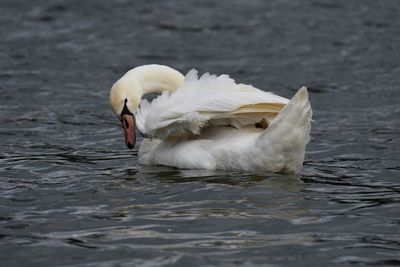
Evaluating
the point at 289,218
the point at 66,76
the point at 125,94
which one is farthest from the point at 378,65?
the point at 289,218

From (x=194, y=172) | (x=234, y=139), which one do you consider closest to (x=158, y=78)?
(x=194, y=172)

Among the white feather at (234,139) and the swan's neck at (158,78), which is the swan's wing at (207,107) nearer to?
the white feather at (234,139)

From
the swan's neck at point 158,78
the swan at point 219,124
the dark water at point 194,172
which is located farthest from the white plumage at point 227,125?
the swan's neck at point 158,78

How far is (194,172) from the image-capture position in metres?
9.57

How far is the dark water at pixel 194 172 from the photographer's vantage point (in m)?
7.40

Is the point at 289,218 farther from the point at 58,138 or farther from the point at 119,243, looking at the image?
the point at 58,138

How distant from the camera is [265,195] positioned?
870 centimetres

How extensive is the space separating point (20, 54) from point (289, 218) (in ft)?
33.2

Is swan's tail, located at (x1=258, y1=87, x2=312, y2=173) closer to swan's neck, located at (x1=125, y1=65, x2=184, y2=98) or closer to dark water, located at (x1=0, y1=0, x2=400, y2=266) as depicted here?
dark water, located at (x1=0, y1=0, x2=400, y2=266)

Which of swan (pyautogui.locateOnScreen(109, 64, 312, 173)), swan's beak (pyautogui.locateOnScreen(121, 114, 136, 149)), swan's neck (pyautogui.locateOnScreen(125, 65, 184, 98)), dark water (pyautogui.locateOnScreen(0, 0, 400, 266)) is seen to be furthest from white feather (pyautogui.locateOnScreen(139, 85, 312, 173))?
swan's neck (pyautogui.locateOnScreen(125, 65, 184, 98))

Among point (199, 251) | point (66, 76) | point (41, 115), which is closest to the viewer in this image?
point (199, 251)

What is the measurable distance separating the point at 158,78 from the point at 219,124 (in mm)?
1148

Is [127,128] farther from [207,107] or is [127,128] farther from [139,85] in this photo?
[207,107]

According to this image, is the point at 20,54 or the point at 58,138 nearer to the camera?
the point at 58,138
